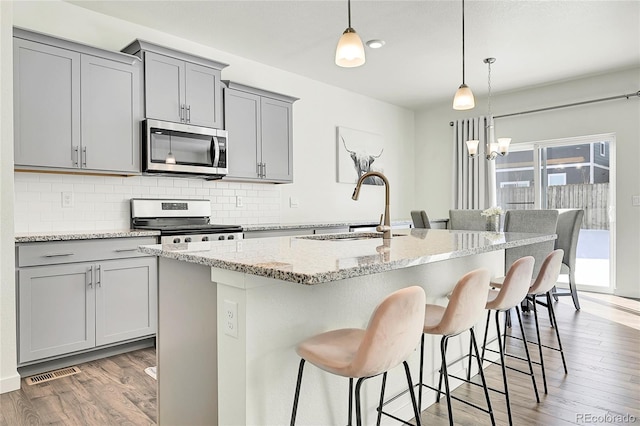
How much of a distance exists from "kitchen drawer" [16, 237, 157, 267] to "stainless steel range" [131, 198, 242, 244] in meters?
0.20

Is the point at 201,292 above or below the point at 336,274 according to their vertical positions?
below

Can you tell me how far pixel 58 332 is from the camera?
108 inches

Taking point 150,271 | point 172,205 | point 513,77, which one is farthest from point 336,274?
point 513,77

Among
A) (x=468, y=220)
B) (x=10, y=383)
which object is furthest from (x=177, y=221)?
(x=468, y=220)

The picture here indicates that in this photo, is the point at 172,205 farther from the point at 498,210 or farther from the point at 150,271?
the point at 498,210

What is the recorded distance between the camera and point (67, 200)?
3.21m

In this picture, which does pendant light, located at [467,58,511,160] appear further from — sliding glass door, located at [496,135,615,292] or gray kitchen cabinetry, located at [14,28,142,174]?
gray kitchen cabinetry, located at [14,28,142,174]

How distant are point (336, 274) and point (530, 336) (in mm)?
2929

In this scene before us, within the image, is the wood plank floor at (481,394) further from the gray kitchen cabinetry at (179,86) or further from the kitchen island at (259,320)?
the gray kitchen cabinetry at (179,86)

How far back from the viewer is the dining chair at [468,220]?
188 inches

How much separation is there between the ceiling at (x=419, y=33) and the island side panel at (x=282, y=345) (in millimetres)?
2532

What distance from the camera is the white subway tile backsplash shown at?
304cm

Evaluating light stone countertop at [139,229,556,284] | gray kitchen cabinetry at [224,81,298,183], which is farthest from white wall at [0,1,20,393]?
gray kitchen cabinetry at [224,81,298,183]

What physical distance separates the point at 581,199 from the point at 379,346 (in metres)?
5.18
